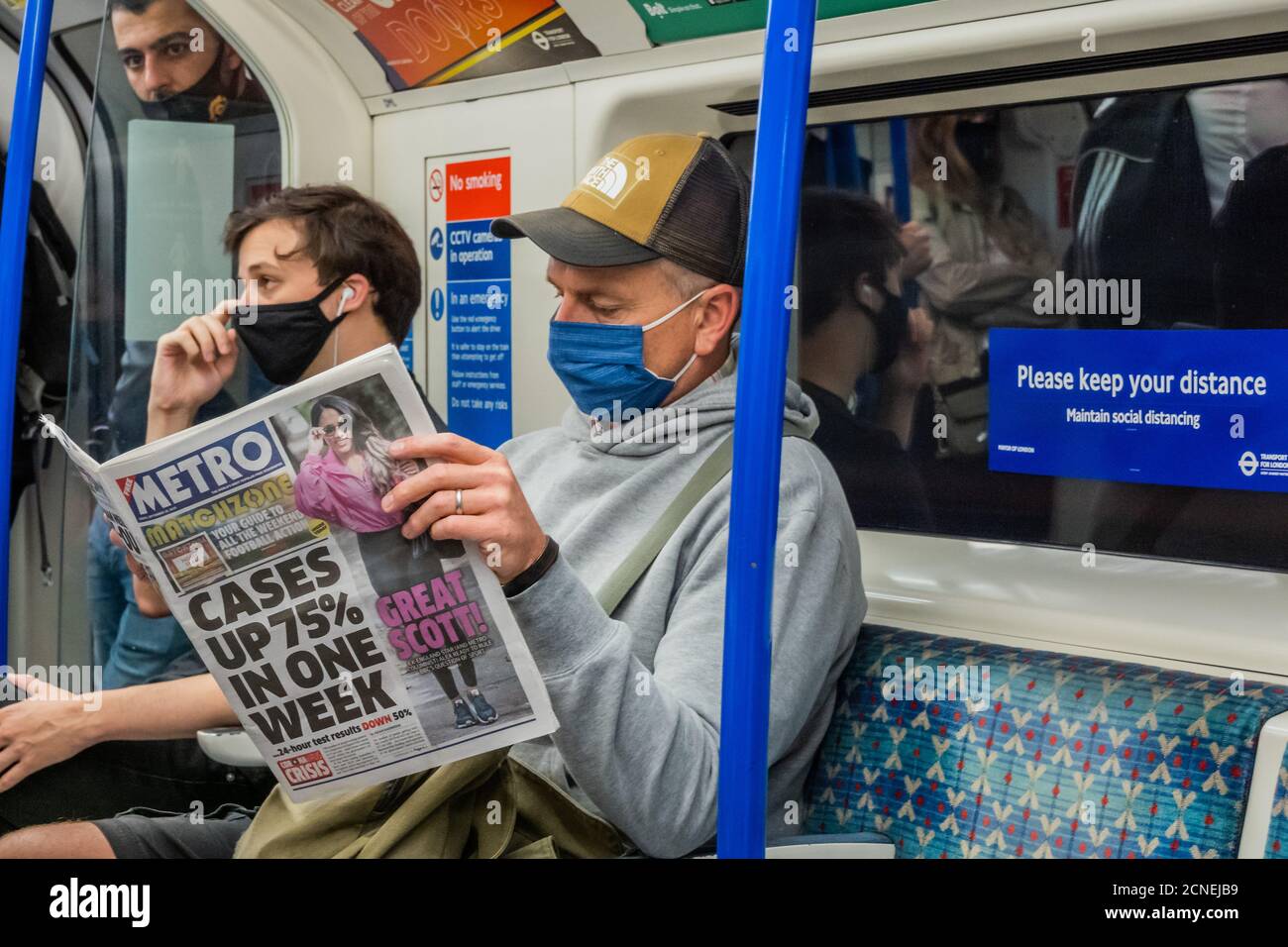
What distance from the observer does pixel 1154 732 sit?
2.07m

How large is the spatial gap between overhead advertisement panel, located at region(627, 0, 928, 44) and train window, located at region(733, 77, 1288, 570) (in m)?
0.31

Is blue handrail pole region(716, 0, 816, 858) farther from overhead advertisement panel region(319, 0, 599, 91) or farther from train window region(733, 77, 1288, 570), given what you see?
overhead advertisement panel region(319, 0, 599, 91)

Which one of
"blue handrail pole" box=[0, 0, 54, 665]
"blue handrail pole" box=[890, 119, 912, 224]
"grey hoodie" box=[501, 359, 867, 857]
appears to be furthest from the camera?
"blue handrail pole" box=[890, 119, 912, 224]

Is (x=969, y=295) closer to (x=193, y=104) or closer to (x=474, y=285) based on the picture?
(x=474, y=285)

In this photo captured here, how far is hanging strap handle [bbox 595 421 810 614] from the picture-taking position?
7.41 feet

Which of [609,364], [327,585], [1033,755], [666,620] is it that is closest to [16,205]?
[609,364]

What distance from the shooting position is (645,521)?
243 centimetres

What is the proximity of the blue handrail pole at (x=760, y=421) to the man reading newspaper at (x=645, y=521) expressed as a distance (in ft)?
0.78

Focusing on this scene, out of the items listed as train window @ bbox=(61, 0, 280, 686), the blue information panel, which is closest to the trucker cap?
the blue information panel

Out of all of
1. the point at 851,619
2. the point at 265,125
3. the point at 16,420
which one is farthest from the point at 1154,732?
the point at 16,420

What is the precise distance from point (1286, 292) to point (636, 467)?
1.18 meters

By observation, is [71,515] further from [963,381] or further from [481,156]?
[963,381]

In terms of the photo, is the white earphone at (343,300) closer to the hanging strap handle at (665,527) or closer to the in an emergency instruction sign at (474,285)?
the in an emergency instruction sign at (474,285)
